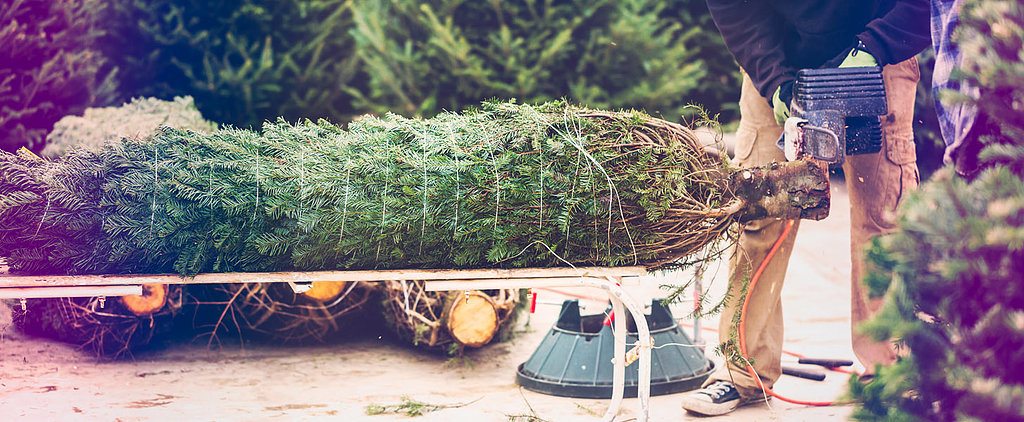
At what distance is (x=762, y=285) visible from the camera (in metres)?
2.98

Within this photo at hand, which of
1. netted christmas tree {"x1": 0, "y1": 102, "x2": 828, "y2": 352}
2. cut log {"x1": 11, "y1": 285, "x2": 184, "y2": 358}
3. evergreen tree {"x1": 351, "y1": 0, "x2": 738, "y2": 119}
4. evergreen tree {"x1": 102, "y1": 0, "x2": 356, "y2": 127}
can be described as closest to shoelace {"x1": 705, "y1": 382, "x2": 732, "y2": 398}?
netted christmas tree {"x1": 0, "y1": 102, "x2": 828, "y2": 352}

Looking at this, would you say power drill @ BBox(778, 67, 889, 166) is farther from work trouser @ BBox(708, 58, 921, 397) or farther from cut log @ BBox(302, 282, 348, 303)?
cut log @ BBox(302, 282, 348, 303)

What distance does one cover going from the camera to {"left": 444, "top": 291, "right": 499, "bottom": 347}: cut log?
350 centimetres

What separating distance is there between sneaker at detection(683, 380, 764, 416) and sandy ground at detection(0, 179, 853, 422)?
1.6 inches

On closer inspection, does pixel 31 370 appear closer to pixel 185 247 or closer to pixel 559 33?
pixel 185 247

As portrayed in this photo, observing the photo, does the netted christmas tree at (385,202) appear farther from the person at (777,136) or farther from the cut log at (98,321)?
the cut log at (98,321)

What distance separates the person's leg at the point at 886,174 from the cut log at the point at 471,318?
5.17ft

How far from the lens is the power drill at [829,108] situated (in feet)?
7.91

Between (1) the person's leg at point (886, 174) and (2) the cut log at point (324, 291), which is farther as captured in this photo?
(2) the cut log at point (324, 291)

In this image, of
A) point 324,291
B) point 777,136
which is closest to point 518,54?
point 324,291

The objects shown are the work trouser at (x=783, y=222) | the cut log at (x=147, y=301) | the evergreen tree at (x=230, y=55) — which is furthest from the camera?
the evergreen tree at (x=230, y=55)

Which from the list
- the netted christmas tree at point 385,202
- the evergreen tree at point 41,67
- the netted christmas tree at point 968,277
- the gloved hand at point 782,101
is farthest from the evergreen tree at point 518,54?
the netted christmas tree at point 968,277

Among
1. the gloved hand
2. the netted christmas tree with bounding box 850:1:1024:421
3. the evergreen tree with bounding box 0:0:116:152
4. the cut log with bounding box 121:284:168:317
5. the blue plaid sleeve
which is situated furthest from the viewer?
the evergreen tree with bounding box 0:0:116:152

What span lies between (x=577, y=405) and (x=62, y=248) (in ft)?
6.13
